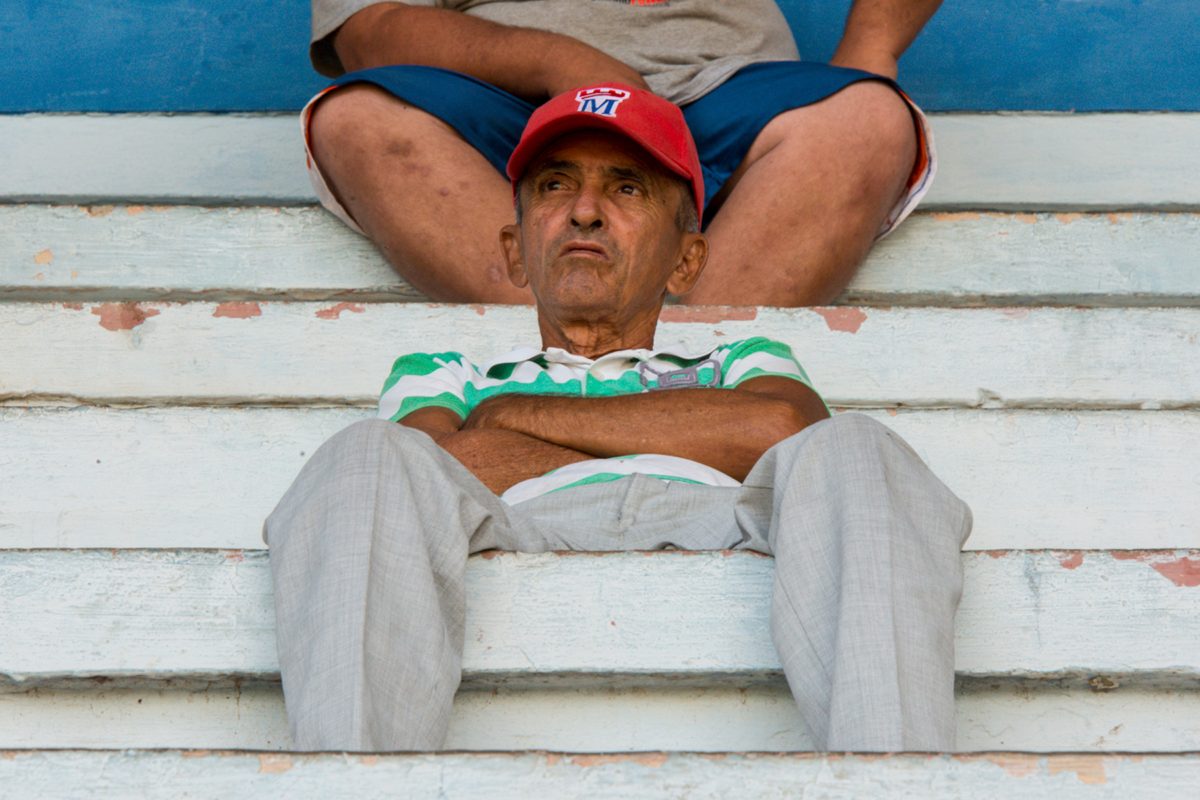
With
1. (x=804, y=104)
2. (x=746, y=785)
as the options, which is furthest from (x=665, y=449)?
(x=804, y=104)

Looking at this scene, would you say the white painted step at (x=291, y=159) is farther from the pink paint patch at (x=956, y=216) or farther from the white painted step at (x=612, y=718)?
the white painted step at (x=612, y=718)

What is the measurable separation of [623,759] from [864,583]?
0.23 m

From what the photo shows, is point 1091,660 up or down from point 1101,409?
down

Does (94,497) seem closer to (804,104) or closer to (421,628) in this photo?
(421,628)

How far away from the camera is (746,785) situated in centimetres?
91

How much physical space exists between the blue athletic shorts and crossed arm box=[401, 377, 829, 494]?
62 cm

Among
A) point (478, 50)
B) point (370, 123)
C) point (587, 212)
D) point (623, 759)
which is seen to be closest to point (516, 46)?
point (478, 50)

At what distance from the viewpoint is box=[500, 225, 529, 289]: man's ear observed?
1.84 metres

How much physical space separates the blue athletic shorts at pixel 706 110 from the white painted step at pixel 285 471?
48cm

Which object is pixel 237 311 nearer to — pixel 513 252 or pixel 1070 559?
pixel 513 252

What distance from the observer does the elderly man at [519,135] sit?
196 cm

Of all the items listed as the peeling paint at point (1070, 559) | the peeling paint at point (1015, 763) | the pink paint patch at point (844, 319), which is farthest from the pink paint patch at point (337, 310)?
the peeling paint at point (1015, 763)

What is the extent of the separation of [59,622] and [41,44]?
5.15 ft

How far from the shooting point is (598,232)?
1731 mm
